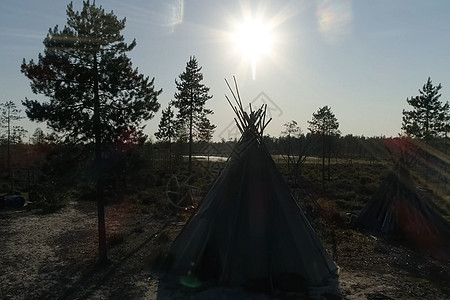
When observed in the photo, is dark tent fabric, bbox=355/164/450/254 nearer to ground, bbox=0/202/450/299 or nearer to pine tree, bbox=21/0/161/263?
ground, bbox=0/202/450/299

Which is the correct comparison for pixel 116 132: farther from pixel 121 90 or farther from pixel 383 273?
pixel 383 273

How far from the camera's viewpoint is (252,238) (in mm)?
8000

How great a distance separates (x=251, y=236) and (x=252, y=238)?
49mm

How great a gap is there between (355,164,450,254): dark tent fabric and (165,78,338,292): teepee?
18.4ft

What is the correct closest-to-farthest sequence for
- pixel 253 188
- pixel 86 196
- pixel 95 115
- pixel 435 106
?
pixel 253 188, pixel 95 115, pixel 86 196, pixel 435 106

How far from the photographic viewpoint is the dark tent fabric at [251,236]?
7.78 meters

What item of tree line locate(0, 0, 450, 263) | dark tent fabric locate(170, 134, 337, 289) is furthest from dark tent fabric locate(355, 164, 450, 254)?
tree line locate(0, 0, 450, 263)

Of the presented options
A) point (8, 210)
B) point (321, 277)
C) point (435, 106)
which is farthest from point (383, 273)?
point (435, 106)

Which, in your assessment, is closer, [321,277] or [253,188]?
[321,277]

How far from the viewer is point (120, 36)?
9969mm

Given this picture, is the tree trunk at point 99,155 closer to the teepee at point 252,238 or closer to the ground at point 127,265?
the ground at point 127,265

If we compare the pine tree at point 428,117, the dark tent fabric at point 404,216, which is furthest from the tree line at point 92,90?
the pine tree at point 428,117

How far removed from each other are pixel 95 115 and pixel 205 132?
2265 cm

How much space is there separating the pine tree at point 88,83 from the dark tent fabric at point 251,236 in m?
3.08
